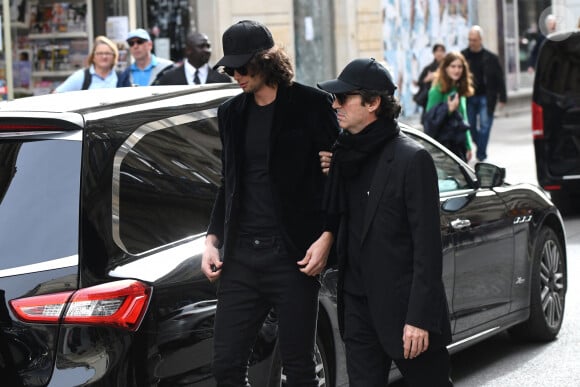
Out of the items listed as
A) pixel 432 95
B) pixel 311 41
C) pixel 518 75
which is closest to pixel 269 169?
pixel 432 95

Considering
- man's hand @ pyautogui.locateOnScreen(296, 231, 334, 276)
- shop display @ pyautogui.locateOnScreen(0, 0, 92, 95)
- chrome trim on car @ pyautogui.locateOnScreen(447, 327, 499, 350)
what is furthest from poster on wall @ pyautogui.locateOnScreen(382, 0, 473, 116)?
man's hand @ pyautogui.locateOnScreen(296, 231, 334, 276)

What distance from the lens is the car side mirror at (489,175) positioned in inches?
289

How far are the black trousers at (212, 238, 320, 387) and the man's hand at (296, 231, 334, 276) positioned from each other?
0.07 m

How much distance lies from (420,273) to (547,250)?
3.83m

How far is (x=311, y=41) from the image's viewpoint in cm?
2336

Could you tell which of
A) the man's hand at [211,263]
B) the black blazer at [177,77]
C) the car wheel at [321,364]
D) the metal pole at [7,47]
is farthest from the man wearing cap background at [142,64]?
the man's hand at [211,263]

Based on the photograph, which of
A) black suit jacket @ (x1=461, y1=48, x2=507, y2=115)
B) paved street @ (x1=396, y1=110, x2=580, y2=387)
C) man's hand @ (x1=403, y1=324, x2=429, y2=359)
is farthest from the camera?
black suit jacket @ (x1=461, y1=48, x2=507, y2=115)

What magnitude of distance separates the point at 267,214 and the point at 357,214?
17.8 inches

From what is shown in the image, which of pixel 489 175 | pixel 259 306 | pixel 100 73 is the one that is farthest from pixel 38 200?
pixel 100 73

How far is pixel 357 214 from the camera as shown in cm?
468

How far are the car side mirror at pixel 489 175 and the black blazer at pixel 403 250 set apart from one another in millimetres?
2813

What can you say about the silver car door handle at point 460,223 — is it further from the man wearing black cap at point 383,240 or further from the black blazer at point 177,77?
the black blazer at point 177,77

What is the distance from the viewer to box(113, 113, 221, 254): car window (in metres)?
4.87

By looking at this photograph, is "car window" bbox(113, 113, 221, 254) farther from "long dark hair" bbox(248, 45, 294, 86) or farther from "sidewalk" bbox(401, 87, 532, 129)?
"sidewalk" bbox(401, 87, 532, 129)
